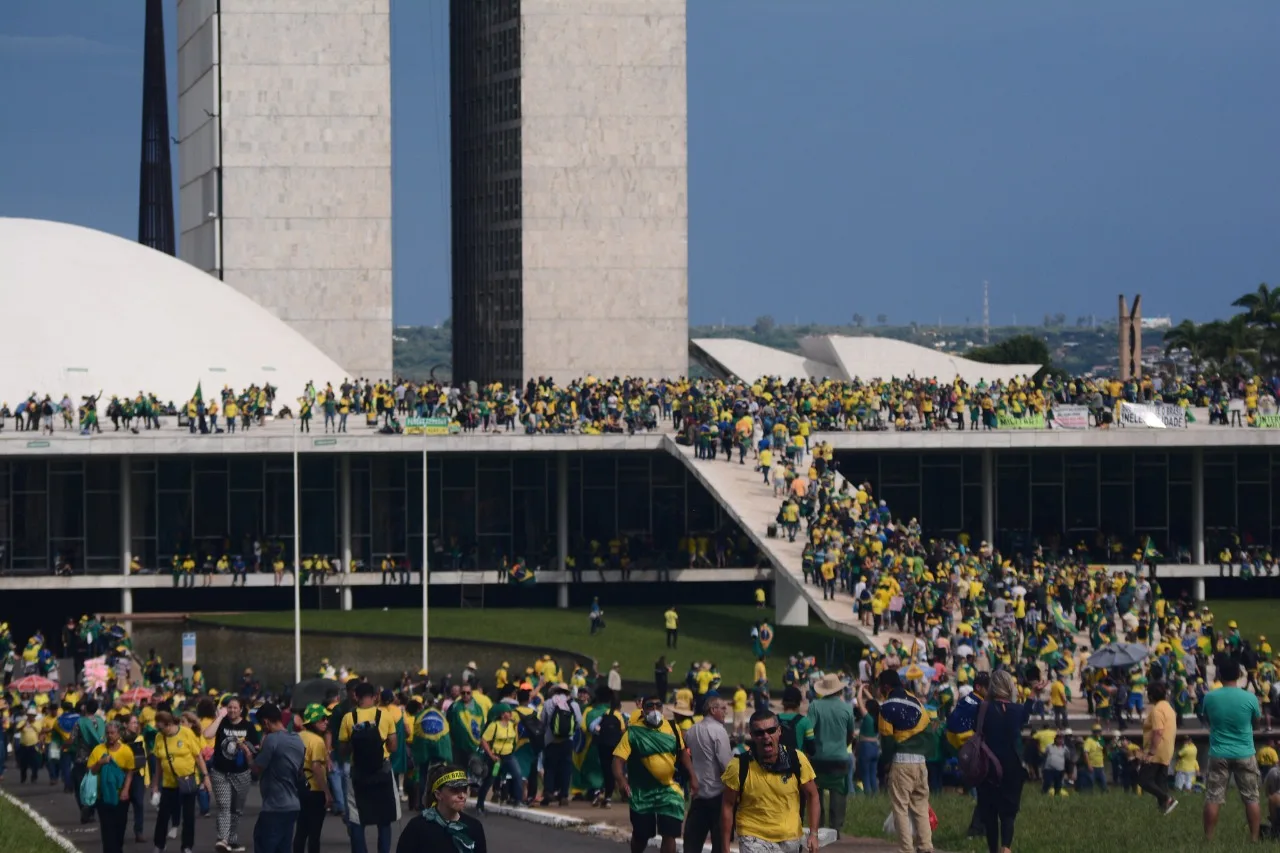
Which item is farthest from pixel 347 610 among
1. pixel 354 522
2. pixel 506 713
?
pixel 506 713

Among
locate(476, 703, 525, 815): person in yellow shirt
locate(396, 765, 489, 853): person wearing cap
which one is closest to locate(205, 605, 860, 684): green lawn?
locate(476, 703, 525, 815): person in yellow shirt

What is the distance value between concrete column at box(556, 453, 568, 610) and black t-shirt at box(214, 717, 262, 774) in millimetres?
37189

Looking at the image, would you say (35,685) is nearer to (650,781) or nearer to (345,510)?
(650,781)

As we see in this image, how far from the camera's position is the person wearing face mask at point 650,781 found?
15.2m

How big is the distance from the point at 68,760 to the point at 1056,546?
1358 inches

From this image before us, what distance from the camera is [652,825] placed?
15227mm

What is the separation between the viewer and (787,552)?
42.6 metres

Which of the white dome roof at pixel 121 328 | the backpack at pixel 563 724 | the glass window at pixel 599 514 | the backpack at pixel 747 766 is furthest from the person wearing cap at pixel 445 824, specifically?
the white dome roof at pixel 121 328

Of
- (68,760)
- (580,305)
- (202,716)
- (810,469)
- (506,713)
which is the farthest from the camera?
(580,305)

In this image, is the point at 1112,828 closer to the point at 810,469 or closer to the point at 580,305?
the point at 810,469

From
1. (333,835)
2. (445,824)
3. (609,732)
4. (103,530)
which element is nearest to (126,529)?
(103,530)

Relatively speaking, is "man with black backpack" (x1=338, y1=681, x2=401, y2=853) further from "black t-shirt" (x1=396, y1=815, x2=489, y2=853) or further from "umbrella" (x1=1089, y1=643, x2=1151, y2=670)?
"umbrella" (x1=1089, y1=643, x2=1151, y2=670)

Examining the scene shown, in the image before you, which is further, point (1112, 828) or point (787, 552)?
point (787, 552)

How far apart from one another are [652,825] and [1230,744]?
4.09 metres
